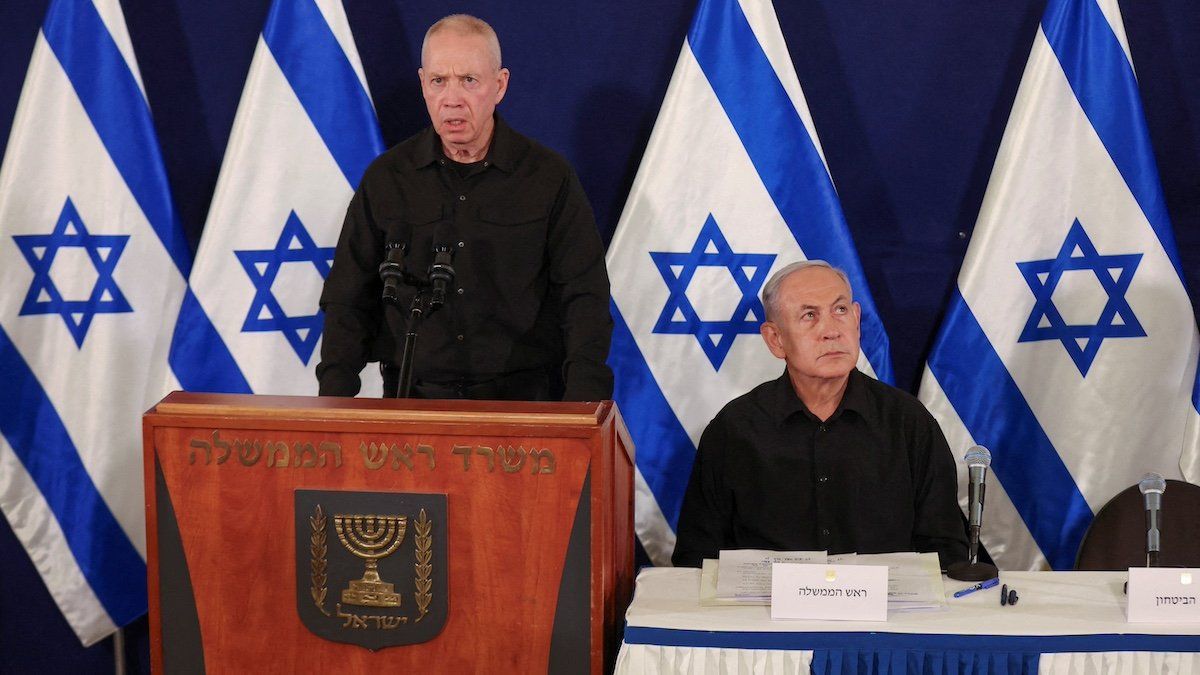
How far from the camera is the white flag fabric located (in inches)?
140

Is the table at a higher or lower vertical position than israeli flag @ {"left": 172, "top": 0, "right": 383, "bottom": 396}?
lower

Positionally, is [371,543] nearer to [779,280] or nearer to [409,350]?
[409,350]

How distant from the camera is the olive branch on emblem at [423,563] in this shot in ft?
6.65

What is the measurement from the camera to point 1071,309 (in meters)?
3.54

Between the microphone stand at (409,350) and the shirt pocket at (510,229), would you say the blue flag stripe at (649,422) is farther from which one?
the microphone stand at (409,350)

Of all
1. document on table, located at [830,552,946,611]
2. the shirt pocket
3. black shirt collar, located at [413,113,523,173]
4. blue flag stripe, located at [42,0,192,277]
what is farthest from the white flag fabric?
document on table, located at [830,552,946,611]

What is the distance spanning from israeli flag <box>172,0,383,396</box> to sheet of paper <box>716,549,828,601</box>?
171 centimetres

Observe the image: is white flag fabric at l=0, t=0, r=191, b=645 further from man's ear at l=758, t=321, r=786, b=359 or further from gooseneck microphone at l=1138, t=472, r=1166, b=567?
gooseneck microphone at l=1138, t=472, r=1166, b=567

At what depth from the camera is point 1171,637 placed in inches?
79.7

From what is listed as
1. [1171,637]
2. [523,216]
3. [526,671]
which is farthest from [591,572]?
[523,216]

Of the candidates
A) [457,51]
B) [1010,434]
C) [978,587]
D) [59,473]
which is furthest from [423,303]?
[1010,434]

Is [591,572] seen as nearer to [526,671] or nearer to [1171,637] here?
[526,671]

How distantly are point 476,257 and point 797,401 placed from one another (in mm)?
841

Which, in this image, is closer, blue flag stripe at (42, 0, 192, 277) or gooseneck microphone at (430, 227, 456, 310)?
gooseneck microphone at (430, 227, 456, 310)
